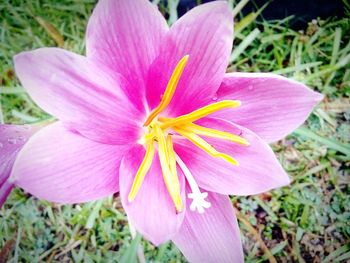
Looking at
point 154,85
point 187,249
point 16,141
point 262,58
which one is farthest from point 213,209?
point 262,58

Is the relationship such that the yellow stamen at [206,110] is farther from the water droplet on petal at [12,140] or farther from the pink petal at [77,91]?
the water droplet on petal at [12,140]

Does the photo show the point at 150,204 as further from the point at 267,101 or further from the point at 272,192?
the point at 272,192

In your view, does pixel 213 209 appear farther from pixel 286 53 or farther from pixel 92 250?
pixel 286 53

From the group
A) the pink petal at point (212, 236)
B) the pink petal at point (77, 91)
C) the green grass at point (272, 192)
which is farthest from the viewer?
the green grass at point (272, 192)

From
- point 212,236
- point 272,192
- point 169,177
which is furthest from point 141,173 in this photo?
point 272,192

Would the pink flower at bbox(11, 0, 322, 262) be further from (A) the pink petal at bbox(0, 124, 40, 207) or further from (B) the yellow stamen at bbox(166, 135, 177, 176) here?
(A) the pink petal at bbox(0, 124, 40, 207)

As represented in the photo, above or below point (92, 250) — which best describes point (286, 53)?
above

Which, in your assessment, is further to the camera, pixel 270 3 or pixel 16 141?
pixel 270 3

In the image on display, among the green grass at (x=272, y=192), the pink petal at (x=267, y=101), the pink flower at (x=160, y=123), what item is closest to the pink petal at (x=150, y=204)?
the pink flower at (x=160, y=123)
